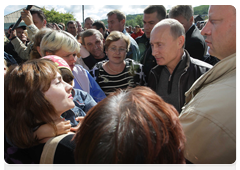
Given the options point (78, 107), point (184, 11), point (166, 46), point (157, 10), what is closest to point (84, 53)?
point (166, 46)

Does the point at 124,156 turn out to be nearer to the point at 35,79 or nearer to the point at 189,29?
the point at 35,79

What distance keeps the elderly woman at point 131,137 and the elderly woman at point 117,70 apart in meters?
1.96

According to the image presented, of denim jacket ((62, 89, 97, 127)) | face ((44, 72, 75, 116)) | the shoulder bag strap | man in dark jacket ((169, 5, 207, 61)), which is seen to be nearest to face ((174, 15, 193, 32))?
man in dark jacket ((169, 5, 207, 61))

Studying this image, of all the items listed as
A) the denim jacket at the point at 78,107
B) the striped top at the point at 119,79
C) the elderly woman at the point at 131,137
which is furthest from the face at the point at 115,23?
the elderly woman at the point at 131,137

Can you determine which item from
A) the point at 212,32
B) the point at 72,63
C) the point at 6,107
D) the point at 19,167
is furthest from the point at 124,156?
the point at 72,63

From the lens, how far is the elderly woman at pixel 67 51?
2141 millimetres

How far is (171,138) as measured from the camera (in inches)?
28.5

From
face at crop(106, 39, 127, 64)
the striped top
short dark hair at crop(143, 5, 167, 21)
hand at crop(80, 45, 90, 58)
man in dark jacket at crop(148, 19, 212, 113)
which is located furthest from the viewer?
short dark hair at crop(143, 5, 167, 21)

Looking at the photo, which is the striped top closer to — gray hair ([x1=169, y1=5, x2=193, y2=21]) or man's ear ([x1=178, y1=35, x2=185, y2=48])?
man's ear ([x1=178, y1=35, x2=185, y2=48])

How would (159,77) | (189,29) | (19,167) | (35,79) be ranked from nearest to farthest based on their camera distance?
(19,167), (35,79), (159,77), (189,29)

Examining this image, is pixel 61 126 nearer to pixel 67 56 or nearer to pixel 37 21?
pixel 67 56

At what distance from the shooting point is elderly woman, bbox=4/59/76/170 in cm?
102

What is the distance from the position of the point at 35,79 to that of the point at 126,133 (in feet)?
2.63

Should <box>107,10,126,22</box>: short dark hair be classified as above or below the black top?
above
